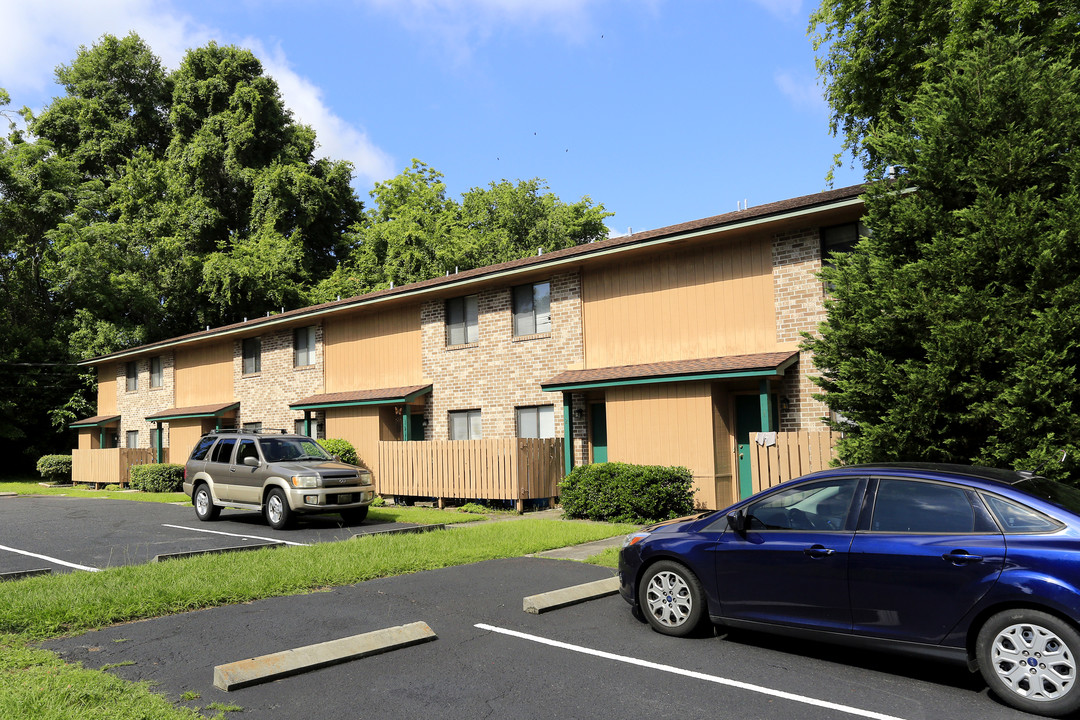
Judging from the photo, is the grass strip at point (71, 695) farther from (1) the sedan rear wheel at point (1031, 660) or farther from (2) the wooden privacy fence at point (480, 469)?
(2) the wooden privacy fence at point (480, 469)

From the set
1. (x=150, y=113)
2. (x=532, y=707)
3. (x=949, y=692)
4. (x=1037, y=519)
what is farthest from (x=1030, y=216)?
(x=150, y=113)

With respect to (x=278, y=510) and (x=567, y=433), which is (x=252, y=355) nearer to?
(x=278, y=510)

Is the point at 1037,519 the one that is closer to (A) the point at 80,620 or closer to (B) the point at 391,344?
(A) the point at 80,620

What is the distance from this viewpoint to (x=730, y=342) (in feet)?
50.6

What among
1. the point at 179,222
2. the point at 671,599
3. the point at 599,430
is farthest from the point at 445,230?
the point at 671,599

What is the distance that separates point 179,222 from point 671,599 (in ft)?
144

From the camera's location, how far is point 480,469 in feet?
57.6

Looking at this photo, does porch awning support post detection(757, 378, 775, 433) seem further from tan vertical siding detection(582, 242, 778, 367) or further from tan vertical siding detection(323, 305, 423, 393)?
tan vertical siding detection(323, 305, 423, 393)

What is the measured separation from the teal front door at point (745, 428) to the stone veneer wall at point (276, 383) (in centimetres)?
1449

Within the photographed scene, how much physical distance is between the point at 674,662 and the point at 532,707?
1423 millimetres

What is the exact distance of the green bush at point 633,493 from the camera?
14.1 m

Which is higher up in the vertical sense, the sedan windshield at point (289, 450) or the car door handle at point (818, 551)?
the sedan windshield at point (289, 450)

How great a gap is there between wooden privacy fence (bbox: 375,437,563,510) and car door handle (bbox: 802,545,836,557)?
11132mm

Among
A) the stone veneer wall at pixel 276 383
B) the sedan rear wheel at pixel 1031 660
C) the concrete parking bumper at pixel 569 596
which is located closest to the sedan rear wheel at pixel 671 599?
the concrete parking bumper at pixel 569 596
